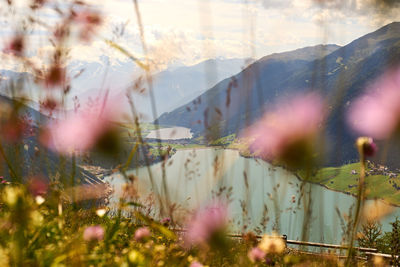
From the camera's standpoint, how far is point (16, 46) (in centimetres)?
174

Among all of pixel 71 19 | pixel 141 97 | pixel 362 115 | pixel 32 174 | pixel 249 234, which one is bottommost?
pixel 249 234

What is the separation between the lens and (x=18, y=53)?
173 cm

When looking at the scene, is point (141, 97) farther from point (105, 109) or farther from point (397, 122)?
point (397, 122)

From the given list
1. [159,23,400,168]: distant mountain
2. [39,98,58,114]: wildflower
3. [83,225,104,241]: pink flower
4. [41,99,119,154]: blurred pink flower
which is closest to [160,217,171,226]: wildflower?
[83,225,104,241]: pink flower

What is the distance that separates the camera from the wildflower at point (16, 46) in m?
1.73

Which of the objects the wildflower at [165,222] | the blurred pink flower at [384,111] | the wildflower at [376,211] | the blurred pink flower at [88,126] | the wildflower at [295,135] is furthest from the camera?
the wildflower at [165,222]

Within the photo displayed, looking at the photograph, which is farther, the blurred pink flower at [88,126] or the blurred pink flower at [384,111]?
the blurred pink flower at [88,126]

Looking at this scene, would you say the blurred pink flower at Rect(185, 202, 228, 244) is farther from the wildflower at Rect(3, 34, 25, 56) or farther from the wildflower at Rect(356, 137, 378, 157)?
the wildflower at Rect(3, 34, 25, 56)

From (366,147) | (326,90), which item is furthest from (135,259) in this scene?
(326,90)

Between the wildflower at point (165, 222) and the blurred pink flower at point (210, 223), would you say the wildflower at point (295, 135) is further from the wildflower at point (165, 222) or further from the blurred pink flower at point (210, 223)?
the wildflower at point (165, 222)

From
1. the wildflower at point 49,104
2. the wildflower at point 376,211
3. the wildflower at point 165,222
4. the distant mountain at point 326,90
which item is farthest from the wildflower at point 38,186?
the wildflower at point 376,211

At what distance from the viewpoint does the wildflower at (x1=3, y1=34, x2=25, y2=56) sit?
68.1 inches

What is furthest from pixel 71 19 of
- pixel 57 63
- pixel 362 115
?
pixel 362 115

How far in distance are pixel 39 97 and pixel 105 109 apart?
0.71 metres
